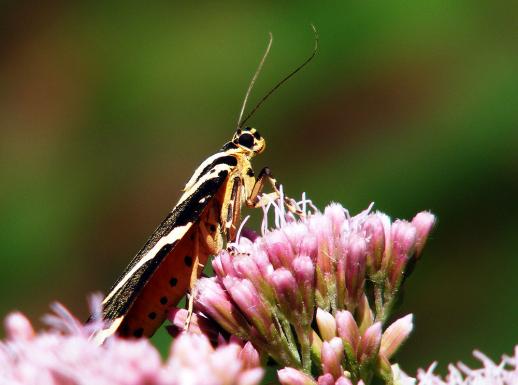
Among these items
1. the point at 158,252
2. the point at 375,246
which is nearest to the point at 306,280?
the point at 375,246

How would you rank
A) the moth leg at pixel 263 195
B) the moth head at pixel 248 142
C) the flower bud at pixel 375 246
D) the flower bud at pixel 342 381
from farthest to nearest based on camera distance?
the moth head at pixel 248 142, the moth leg at pixel 263 195, the flower bud at pixel 375 246, the flower bud at pixel 342 381

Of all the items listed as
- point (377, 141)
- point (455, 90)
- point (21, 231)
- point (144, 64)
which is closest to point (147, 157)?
point (144, 64)

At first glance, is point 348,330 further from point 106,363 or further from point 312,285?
point 106,363

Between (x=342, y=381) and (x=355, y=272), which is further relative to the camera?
(x=355, y=272)

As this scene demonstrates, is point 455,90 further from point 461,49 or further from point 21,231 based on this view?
point 21,231

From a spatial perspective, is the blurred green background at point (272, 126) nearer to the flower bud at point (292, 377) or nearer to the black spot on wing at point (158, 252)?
the black spot on wing at point (158, 252)

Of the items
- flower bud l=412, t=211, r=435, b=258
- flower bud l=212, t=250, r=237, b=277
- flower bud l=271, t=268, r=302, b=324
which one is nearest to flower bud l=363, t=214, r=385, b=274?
flower bud l=412, t=211, r=435, b=258

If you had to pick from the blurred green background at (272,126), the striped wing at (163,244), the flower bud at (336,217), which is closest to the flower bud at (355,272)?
the flower bud at (336,217)
